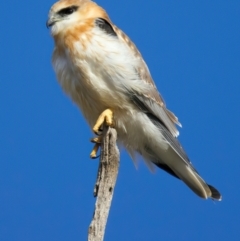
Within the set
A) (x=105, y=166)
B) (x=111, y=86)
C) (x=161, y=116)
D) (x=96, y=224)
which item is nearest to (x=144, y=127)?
(x=161, y=116)

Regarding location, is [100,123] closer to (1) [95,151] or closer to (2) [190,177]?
(1) [95,151]

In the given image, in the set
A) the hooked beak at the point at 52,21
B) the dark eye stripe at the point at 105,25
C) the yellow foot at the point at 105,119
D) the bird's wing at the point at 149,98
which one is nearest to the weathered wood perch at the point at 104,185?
the yellow foot at the point at 105,119

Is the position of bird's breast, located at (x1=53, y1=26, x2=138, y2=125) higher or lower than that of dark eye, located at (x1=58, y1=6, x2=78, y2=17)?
lower

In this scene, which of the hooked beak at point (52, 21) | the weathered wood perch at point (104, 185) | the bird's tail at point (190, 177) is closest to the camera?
the weathered wood perch at point (104, 185)

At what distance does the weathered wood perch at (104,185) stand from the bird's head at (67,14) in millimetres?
760

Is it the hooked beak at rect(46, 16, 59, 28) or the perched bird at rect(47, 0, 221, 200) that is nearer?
the perched bird at rect(47, 0, 221, 200)

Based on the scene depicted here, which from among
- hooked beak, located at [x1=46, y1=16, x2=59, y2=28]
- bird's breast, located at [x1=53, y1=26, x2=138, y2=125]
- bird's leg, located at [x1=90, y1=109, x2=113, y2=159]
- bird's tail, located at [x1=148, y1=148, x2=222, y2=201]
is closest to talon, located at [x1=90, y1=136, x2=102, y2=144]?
bird's leg, located at [x1=90, y1=109, x2=113, y2=159]

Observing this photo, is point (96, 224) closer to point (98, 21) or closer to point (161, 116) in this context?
point (161, 116)

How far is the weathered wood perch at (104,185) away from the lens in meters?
3.18

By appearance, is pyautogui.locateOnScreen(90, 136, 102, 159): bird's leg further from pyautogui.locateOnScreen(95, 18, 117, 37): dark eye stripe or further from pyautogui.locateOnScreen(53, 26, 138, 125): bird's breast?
pyautogui.locateOnScreen(95, 18, 117, 37): dark eye stripe

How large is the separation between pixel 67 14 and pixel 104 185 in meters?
1.16

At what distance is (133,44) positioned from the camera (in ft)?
13.3

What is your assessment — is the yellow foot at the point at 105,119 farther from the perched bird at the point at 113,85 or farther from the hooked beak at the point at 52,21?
the hooked beak at the point at 52,21

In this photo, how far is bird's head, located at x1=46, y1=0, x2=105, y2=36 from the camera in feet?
12.7
